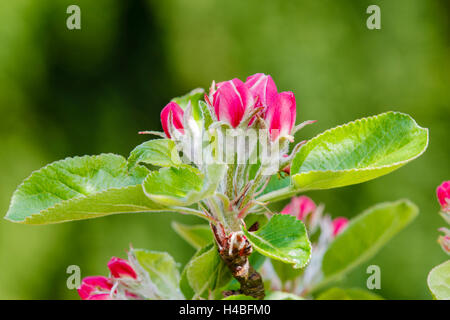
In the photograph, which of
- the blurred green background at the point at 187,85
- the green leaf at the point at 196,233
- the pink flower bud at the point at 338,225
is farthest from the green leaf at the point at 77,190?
the blurred green background at the point at 187,85

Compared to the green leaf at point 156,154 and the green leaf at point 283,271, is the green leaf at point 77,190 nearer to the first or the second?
the green leaf at point 156,154

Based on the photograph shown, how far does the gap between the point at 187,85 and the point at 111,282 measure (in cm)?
206

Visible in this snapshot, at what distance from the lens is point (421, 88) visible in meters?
2.29

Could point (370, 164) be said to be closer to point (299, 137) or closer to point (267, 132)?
point (267, 132)

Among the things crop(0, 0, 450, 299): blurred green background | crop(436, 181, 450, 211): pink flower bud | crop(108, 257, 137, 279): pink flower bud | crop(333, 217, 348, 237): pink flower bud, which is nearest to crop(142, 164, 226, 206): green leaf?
crop(108, 257, 137, 279): pink flower bud

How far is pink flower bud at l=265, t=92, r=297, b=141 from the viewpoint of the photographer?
0.47m

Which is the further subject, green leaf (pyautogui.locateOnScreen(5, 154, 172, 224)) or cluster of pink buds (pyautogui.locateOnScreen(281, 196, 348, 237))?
cluster of pink buds (pyautogui.locateOnScreen(281, 196, 348, 237))

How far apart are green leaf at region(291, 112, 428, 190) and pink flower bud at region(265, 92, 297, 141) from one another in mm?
42

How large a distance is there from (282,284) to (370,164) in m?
0.32

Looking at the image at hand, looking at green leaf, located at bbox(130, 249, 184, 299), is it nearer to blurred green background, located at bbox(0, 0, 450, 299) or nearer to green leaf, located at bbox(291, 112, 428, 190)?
green leaf, located at bbox(291, 112, 428, 190)

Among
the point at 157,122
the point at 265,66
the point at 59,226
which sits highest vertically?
the point at 265,66

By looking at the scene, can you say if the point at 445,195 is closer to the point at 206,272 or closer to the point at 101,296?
the point at 206,272

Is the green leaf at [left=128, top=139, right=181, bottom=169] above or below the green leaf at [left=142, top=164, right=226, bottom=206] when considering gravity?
above

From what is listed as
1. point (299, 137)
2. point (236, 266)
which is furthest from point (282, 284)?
point (299, 137)
